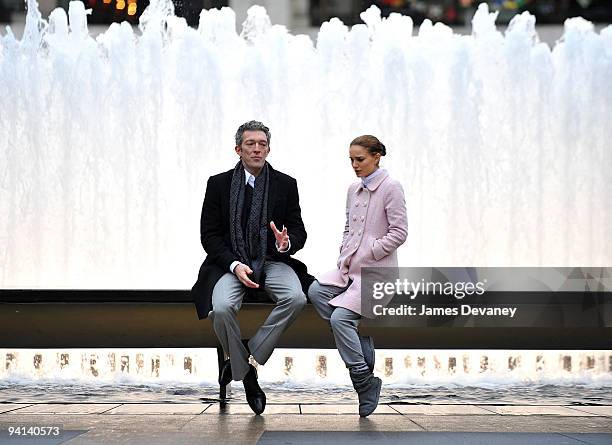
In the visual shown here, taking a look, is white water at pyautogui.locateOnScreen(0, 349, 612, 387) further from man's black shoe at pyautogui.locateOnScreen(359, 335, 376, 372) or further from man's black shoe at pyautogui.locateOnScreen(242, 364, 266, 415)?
man's black shoe at pyautogui.locateOnScreen(359, 335, 376, 372)

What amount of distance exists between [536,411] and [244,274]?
1682 millimetres

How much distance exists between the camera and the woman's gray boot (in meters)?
5.02

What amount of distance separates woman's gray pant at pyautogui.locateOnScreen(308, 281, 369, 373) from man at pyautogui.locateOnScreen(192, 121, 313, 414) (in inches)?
5.2

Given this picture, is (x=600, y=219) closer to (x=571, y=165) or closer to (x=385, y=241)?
(x=571, y=165)

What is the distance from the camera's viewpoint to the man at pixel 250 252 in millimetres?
5102

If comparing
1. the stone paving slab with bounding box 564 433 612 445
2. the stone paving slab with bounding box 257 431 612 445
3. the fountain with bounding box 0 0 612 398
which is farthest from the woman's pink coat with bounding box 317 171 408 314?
the fountain with bounding box 0 0 612 398

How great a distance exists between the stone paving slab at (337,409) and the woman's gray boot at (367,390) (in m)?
0.26

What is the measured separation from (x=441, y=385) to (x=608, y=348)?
3.40ft

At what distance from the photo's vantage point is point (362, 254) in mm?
5141

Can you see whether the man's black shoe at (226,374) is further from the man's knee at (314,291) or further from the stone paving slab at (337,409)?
the man's knee at (314,291)

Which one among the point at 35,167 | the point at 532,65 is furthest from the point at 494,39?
the point at 35,167

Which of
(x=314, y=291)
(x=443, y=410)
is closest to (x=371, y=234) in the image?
(x=314, y=291)

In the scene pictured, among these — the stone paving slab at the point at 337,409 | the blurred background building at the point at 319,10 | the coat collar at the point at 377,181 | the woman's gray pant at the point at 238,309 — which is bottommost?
the stone paving slab at the point at 337,409

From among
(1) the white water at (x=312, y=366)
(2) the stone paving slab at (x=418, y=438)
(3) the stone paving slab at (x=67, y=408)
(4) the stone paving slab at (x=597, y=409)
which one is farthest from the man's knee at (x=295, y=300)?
(1) the white water at (x=312, y=366)
